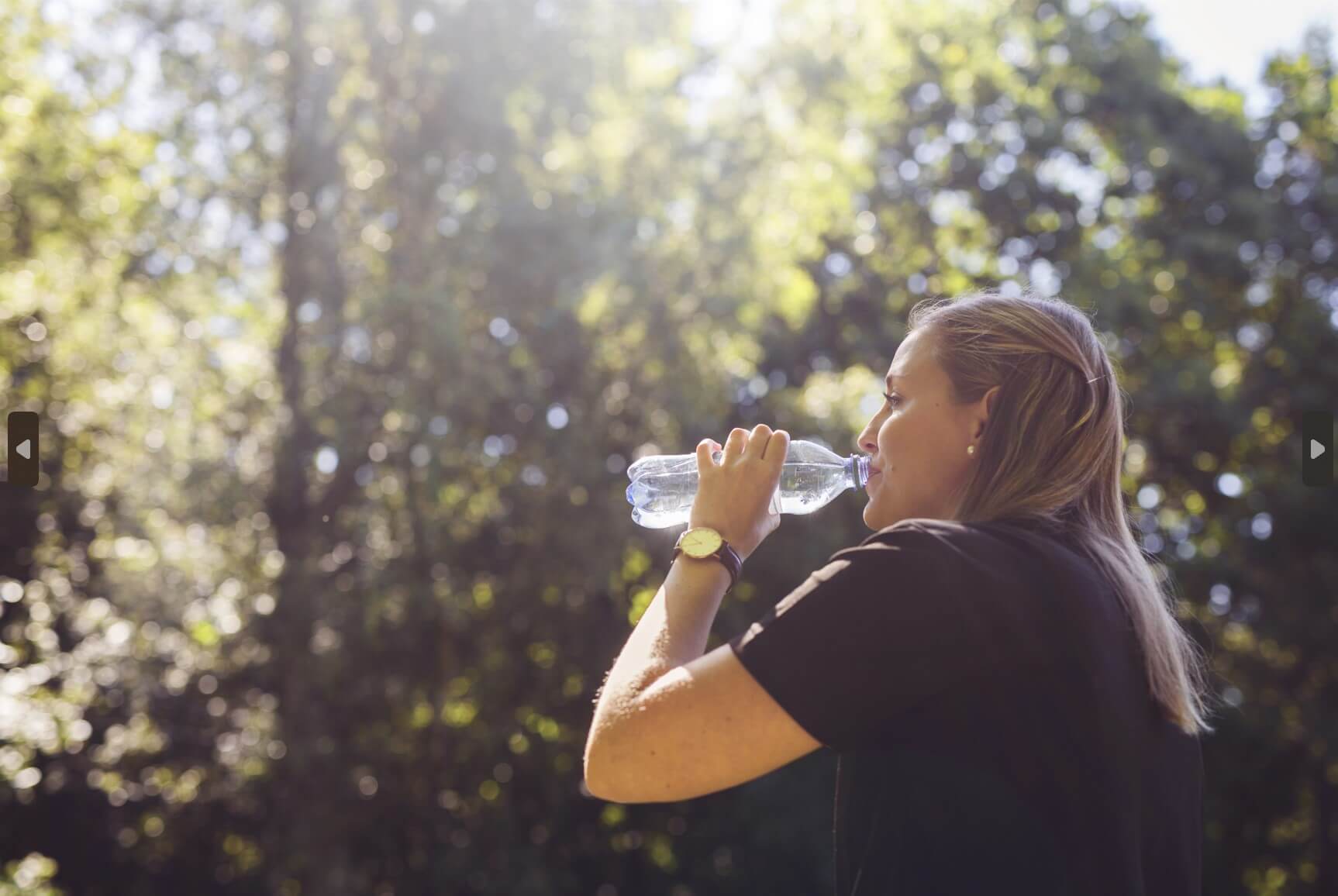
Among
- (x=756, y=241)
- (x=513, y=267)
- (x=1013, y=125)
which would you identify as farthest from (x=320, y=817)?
(x=1013, y=125)

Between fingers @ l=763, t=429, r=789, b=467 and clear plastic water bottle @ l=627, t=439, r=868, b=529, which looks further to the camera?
clear plastic water bottle @ l=627, t=439, r=868, b=529

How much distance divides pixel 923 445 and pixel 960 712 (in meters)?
0.43

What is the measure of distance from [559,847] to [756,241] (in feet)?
22.1

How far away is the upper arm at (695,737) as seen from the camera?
1330mm

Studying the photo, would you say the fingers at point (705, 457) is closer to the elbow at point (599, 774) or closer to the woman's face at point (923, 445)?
the woman's face at point (923, 445)

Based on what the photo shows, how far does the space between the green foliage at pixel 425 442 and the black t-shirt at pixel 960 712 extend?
11.3m

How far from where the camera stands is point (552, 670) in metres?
13.6

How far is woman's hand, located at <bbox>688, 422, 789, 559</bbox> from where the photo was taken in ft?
5.44

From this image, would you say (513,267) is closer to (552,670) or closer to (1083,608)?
(552,670)

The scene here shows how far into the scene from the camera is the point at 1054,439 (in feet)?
5.30

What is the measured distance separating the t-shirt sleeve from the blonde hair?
228mm

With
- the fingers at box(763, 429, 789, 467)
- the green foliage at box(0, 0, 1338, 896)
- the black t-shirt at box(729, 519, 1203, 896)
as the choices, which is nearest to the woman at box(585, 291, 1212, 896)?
the black t-shirt at box(729, 519, 1203, 896)

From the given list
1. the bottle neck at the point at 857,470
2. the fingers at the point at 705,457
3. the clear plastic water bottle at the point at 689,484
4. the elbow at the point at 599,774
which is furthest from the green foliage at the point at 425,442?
the elbow at the point at 599,774

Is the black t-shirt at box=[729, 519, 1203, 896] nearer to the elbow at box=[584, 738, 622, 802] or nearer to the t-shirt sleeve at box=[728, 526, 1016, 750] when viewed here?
the t-shirt sleeve at box=[728, 526, 1016, 750]
